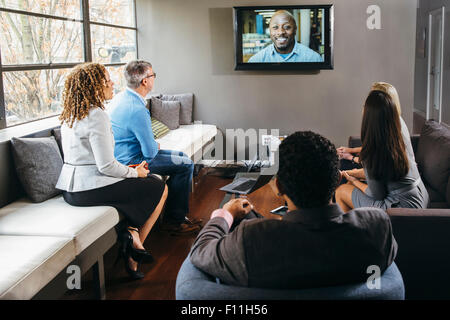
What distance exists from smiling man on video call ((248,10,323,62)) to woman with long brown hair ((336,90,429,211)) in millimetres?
2934

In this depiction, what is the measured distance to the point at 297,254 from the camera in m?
1.17

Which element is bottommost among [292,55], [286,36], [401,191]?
[401,191]

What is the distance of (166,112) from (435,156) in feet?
10.3

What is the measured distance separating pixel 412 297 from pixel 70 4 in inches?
142

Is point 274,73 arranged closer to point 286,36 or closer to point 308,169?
point 286,36

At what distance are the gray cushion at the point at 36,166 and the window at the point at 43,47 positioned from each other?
1.67ft

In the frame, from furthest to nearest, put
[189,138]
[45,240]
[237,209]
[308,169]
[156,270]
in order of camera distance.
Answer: [189,138] → [156,270] → [45,240] → [237,209] → [308,169]

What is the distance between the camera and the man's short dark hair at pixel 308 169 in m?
1.28

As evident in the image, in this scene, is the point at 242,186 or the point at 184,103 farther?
the point at 184,103

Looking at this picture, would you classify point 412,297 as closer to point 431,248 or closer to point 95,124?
point 431,248

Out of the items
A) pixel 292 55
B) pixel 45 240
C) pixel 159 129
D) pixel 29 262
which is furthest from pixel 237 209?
pixel 292 55

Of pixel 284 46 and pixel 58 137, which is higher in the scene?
pixel 284 46

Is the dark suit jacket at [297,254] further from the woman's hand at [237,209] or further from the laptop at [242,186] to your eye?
the laptop at [242,186]

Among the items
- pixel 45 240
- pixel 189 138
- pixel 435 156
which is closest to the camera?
pixel 45 240
